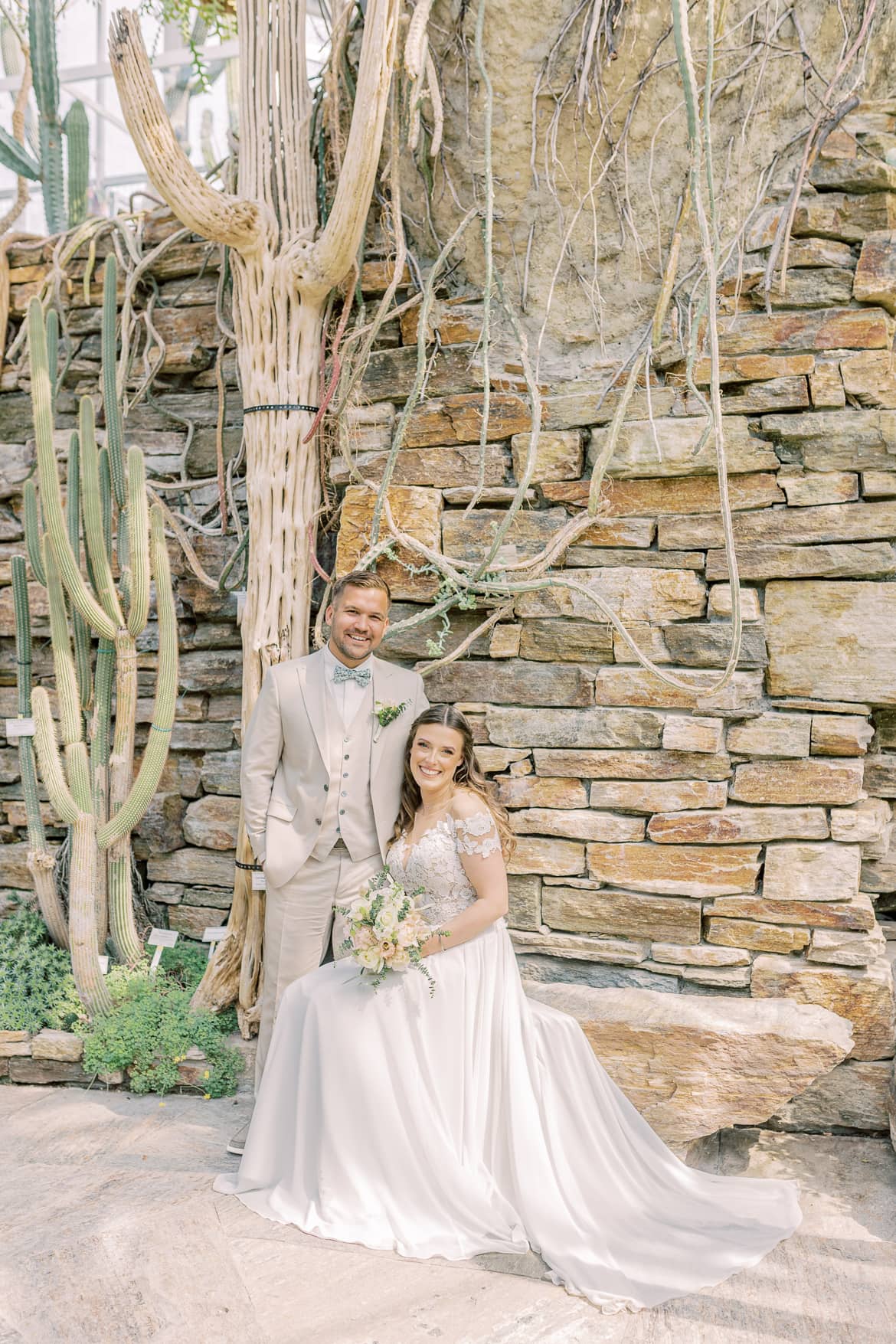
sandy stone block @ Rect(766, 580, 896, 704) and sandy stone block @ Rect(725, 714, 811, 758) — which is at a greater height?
sandy stone block @ Rect(766, 580, 896, 704)

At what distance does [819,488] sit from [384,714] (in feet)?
4.99

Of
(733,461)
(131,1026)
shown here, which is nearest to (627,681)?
(733,461)

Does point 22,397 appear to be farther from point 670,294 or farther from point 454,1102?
point 454,1102

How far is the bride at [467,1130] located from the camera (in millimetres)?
2391

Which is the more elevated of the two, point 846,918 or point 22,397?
point 22,397

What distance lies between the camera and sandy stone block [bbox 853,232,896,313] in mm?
3064

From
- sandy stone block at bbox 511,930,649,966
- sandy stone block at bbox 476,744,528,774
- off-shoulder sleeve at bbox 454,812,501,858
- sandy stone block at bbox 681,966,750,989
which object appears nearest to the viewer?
off-shoulder sleeve at bbox 454,812,501,858

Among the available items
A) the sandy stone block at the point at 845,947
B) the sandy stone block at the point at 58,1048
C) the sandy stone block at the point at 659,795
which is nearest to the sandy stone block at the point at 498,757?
the sandy stone block at the point at 659,795

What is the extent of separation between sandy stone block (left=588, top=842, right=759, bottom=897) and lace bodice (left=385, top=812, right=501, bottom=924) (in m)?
0.58

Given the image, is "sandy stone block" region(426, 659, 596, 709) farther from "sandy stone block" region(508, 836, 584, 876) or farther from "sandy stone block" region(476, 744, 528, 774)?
"sandy stone block" region(508, 836, 584, 876)

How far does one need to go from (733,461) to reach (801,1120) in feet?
6.85

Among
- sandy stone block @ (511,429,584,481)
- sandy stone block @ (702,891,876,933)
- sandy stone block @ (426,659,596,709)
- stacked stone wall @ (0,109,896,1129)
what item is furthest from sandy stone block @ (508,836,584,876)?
sandy stone block @ (511,429,584,481)

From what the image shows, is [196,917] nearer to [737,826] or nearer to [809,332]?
[737,826]

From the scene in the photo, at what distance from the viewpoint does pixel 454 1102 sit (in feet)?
8.44
